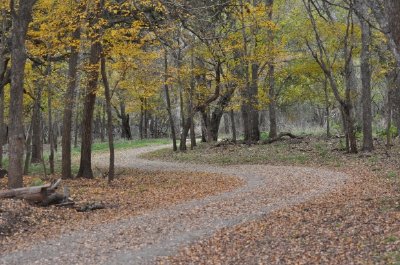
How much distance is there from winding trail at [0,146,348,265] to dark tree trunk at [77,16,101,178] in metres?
6.26

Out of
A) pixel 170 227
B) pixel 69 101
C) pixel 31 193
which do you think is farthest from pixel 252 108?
pixel 170 227

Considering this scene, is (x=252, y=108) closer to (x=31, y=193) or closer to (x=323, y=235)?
(x=31, y=193)

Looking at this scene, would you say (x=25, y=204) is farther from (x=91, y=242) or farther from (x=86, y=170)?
(x=86, y=170)

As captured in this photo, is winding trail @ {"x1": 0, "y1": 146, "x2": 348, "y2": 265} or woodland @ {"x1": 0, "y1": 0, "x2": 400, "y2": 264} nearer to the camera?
winding trail @ {"x1": 0, "y1": 146, "x2": 348, "y2": 265}

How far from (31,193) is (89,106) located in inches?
253

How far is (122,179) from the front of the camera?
55.8ft

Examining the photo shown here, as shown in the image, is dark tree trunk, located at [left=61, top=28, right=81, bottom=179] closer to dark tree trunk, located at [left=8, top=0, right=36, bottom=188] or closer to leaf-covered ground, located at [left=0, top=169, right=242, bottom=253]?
leaf-covered ground, located at [left=0, top=169, right=242, bottom=253]

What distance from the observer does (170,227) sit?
8984 mm

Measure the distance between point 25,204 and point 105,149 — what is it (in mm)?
25738

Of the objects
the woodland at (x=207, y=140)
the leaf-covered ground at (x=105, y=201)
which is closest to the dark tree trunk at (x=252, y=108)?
the woodland at (x=207, y=140)

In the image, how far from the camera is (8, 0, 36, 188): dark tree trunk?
422 inches

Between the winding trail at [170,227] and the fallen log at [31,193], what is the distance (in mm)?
2299

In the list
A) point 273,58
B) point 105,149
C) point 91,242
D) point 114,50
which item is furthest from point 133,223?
point 105,149

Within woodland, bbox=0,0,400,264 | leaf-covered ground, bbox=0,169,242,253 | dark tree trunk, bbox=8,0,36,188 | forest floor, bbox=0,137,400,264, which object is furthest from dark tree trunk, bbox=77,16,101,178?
dark tree trunk, bbox=8,0,36,188
